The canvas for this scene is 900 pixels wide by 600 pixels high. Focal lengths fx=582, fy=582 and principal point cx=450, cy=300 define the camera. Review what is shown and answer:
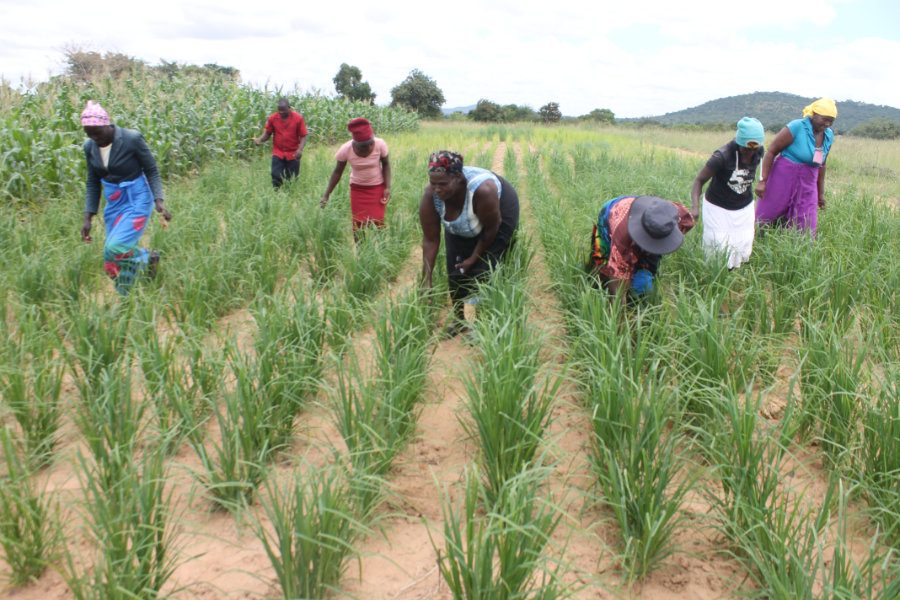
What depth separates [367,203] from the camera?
17.7ft

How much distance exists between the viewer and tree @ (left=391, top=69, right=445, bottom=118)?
139 feet

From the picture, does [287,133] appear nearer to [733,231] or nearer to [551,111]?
[733,231]

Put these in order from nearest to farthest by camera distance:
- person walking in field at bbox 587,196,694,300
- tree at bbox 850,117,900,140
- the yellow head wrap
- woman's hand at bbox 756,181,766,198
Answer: person walking in field at bbox 587,196,694,300
the yellow head wrap
woman's hand at bbox 756,181,766,198
tree at bbox 850,117,900,140

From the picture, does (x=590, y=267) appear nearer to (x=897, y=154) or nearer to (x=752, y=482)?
(x=752, y=482)

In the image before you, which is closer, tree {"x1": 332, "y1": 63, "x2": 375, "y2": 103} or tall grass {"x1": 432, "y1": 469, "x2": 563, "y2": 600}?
tall grass {"x1": 432, "y1": 469, "x2": 563, "y2": 600}

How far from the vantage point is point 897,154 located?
46.3ft

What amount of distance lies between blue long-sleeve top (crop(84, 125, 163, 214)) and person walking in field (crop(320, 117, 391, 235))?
4.98 feet

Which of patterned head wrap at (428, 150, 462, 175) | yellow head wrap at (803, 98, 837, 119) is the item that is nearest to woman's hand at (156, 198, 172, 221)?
patterned head wrap at (428, 150, 462, 175)

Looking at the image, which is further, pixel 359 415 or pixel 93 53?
pixel 93 53

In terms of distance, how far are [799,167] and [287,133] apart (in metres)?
5.52

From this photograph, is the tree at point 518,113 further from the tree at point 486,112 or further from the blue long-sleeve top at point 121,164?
the blue long-sleeve top at point 121,164

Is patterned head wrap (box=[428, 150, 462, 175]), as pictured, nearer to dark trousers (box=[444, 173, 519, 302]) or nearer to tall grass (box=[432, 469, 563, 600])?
dark trousers (box=[444, 173, 519, 302])

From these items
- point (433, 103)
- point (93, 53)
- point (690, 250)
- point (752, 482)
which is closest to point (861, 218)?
point (690, 250)

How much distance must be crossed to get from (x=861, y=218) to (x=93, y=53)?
21.1 meters
